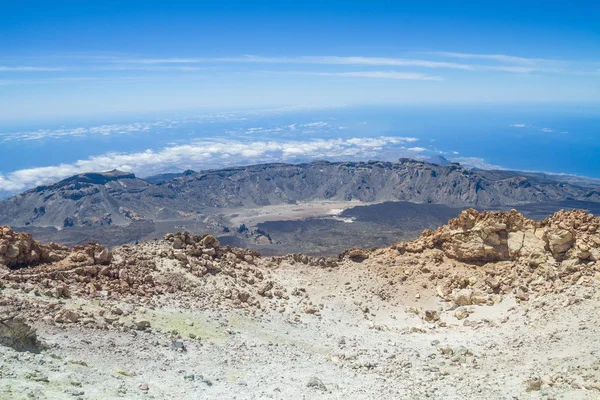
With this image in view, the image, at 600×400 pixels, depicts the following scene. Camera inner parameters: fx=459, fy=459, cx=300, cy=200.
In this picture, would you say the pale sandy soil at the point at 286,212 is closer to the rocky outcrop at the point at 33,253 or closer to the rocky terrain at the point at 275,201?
the rocky terrain at the point at 275,201

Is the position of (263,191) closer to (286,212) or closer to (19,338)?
(286,212)

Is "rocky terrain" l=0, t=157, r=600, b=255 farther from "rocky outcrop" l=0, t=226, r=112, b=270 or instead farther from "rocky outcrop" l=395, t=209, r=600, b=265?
"rocky outcrop" l=0, t=226, r=112, b=270

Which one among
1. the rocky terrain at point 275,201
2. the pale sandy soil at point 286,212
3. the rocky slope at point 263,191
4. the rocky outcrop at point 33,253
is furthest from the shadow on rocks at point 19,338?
the rocky slope at point 263,191

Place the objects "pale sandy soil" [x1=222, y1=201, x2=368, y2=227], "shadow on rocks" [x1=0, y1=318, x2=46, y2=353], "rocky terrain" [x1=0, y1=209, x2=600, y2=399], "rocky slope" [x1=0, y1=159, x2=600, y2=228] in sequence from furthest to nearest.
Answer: "rocky slope" [x1=0, y1=159, x2=600, y2=228]
"pale sandy soil" [x1=222, y1=201, x2=368, y2=227]
"rocky terrain" [x1=0, y1=209, x2=600, y2=399]
"shadow on rocks" [x1=0, y1=318, x2=46, y2=353]

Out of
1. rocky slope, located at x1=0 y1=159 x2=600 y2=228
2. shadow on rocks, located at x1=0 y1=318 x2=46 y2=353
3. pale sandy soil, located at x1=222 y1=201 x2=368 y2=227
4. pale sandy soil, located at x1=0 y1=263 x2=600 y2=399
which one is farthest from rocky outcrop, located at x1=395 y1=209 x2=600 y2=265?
rocky slope, located at x1=0 y1=159 x2=600 y2=228

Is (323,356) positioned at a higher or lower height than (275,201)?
higher

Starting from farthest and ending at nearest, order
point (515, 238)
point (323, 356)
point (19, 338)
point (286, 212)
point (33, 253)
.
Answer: point (286, 212), point (515, 238), point (33, 253), point (323, 356), point (19, 338)

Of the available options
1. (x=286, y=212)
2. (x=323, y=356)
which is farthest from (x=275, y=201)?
(x=323, y=356)
